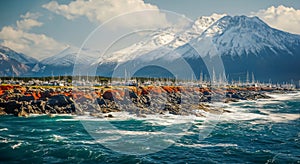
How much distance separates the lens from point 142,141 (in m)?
29.0

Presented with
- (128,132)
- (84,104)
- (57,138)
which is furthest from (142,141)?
(84,104)

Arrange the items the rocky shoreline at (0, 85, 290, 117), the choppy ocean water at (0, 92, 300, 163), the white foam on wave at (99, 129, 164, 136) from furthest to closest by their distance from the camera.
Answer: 1. the rocky shoreline at (0, 85, 290, 117)
2. the white foam on wave at (99, 129, 164, 136)
3. the choppy ocean water at (0, 92, 300, 163)

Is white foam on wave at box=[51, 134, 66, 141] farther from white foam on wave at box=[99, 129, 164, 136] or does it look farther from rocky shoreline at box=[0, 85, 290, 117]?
rocky shoreline at box=[0, 85, 290, 117]

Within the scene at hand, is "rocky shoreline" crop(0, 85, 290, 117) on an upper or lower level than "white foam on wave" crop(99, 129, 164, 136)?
upper

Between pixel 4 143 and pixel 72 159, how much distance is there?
377 inches

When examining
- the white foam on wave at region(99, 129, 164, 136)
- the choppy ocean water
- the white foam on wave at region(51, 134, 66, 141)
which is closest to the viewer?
the choppy ocean water

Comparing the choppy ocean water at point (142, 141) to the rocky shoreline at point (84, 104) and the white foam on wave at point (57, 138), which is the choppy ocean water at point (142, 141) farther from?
the rocky shoreline at point (84, 104)

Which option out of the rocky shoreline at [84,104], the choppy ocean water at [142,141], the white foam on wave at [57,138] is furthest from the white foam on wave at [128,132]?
the rocky shoreline at [84,104]

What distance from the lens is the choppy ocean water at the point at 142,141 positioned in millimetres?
22984

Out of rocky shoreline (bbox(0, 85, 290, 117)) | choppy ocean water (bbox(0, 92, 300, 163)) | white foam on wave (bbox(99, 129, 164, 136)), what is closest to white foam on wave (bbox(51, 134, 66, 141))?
choppy ocean water (bbox(0, 92, 300, 163))

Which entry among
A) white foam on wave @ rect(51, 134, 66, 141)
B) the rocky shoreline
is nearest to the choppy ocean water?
white foam on wave @ rect(51, 134, 66, 141)

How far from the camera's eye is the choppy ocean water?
22984mm

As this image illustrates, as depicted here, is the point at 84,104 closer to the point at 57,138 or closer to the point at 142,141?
the point at 57,138

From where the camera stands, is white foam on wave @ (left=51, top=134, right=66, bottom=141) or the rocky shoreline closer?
white foam on wave @ (left=51, top=134, right=66, bottom=141)
